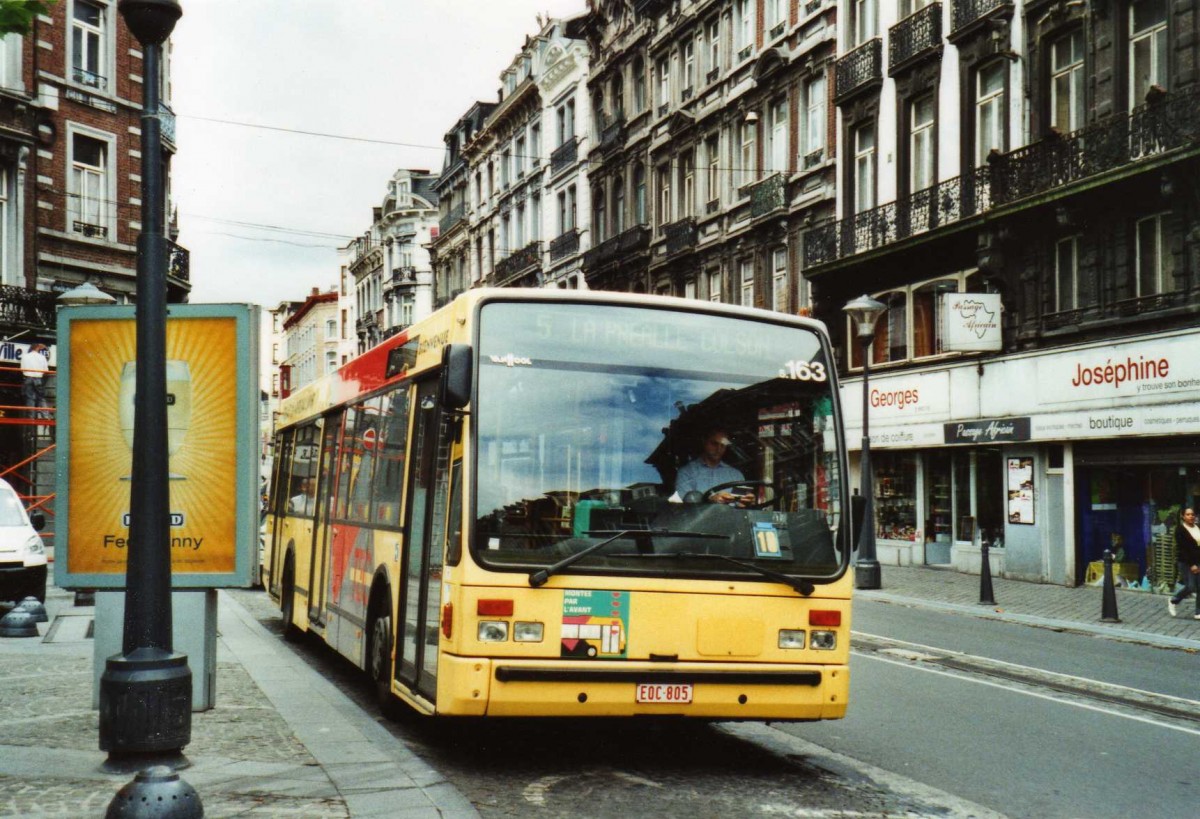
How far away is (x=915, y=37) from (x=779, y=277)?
7.81m

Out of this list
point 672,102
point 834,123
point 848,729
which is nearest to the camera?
point 848,729

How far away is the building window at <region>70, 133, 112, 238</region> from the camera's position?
35.6 meters

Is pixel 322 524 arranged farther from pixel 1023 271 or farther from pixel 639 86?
pixel 639 86

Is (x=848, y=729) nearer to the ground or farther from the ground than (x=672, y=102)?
nearer to the ground

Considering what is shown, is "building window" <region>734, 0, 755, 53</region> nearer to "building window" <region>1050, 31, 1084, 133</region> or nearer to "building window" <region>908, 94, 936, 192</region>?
"building window" <region>908, 94, 936, 192</region>

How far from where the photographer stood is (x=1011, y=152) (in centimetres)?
2678

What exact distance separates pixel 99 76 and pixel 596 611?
106 feet

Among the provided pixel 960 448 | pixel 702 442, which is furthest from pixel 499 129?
pixel 702 442

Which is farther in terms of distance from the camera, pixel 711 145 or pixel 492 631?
pixel 711 145

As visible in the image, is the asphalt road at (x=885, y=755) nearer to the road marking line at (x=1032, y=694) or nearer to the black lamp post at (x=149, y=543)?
the road marking line at (x=1032, y=694)

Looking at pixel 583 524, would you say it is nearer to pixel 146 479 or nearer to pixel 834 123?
pixel 146 479

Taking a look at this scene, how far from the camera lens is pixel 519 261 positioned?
60125 millimetres

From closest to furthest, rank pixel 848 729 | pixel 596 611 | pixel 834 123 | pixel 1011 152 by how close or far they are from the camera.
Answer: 1. pixel 596 611
2. pixel 848 729
3. pixel 1011 152
4. pixel 834 123

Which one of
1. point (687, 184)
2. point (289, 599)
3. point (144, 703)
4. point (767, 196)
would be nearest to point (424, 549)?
point (144, 703)
